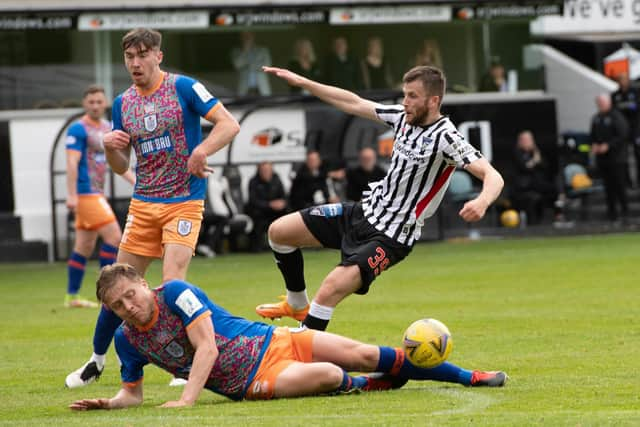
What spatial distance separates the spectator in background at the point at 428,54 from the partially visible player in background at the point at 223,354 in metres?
20.2

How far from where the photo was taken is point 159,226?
9.79m

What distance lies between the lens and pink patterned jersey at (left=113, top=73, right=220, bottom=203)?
9.67 meters

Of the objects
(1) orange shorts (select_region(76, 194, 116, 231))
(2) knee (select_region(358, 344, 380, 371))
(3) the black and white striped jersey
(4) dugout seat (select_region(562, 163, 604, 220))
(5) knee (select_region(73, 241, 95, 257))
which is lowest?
(4) dugout seat (select_region(562, 163, 604, 220))

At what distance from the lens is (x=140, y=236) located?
980 centimetres

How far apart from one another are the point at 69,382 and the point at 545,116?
2057cm

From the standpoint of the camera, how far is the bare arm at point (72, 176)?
15.3 meters

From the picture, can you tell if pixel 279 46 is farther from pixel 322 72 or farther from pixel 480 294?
pixel 480 294

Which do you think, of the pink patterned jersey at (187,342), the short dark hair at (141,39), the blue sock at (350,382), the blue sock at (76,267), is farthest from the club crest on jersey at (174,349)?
the blue sock at (76,267)

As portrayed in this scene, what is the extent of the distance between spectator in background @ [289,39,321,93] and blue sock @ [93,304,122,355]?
60.8ft

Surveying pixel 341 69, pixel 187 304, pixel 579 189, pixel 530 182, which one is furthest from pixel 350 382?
pixel 341 69

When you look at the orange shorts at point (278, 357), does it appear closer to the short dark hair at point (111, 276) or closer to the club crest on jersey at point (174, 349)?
the club crest on jersey at point (174, 349)

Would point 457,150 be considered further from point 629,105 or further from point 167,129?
point 629,105

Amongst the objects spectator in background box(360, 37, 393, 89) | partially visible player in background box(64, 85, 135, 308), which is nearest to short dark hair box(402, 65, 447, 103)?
partially visible player in background box(64, 85, 135, 308)

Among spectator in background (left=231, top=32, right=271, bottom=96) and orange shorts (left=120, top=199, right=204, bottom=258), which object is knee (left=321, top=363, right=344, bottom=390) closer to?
orange shorts (left=120, top=199, right=204, bottom=258)
